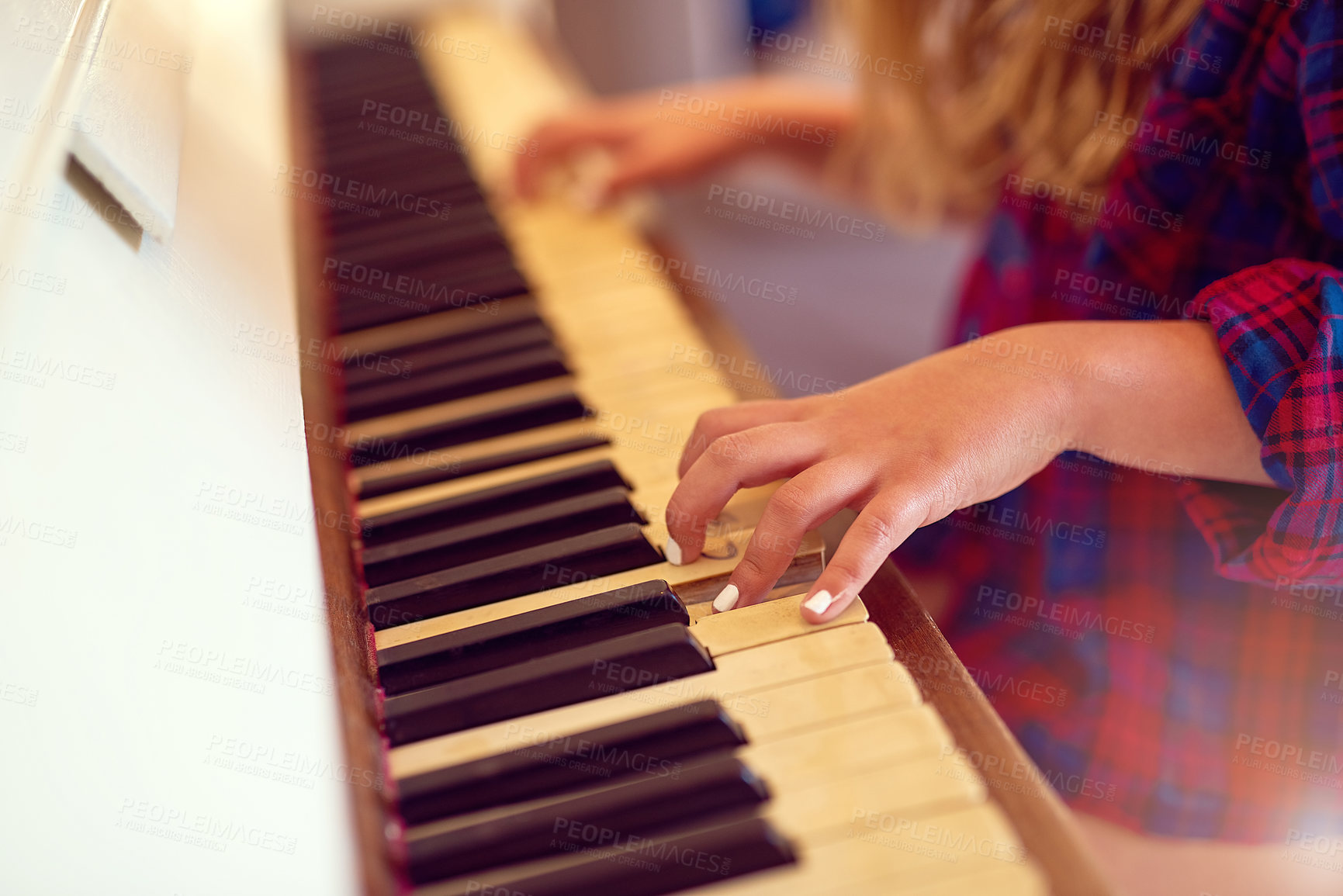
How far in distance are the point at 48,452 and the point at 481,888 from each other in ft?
0.94

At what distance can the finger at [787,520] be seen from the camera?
602 millimetres

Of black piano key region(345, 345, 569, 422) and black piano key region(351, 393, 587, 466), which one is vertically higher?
black piano key region(345, 345, 569, 422)

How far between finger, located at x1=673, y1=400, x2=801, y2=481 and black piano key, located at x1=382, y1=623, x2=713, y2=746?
0.47 feet

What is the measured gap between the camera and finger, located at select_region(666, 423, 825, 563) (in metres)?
0.63

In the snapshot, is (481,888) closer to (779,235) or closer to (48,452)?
(48,452)

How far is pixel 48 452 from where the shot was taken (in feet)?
1.53

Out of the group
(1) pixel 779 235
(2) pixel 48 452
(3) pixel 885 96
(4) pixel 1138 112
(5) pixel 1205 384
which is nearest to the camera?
(2) pixel 48 452

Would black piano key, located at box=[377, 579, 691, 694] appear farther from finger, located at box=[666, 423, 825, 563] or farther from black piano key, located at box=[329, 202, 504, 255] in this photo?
black piano key, located at box=[329, 202, 504, 255]

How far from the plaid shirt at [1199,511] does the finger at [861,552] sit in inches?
7.2

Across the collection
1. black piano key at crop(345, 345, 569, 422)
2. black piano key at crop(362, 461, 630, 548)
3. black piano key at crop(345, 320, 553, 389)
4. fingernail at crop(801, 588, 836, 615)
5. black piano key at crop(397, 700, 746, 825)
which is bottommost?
black piano key at crop(397, 700, 746, 825)

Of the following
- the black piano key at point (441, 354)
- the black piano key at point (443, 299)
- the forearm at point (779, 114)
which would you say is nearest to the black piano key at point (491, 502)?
the black piano key at point (441, 354)

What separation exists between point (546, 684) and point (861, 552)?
0.64 feet

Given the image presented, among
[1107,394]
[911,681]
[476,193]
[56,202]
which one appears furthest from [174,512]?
[476,193]

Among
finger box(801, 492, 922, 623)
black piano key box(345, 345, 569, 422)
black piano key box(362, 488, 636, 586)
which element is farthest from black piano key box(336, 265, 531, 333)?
finger box(801, 492, 922, 623)
